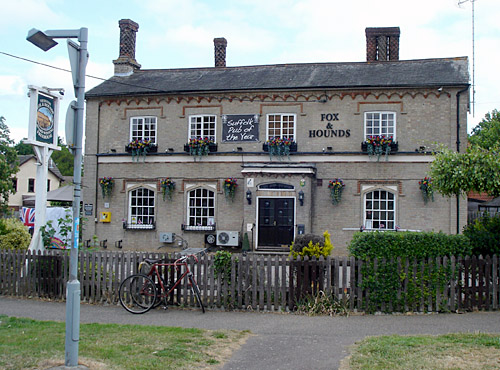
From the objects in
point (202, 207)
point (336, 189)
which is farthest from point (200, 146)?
point (336, 189)

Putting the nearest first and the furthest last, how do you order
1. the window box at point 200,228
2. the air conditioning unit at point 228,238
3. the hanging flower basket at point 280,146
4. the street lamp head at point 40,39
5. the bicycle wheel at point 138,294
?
the street lamp head at point 40,39 → the bicycle wheel at point 138,294 → the air conditioning unit at point 228,238 → the hanging flower basket at point 280,146 → the window box at point 200,228

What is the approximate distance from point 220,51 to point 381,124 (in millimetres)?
9326

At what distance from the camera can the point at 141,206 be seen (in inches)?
918

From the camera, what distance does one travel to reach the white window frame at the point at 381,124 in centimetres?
2128

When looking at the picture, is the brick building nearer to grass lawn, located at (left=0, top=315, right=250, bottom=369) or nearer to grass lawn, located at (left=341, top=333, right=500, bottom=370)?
grass lawn, located at (left=341, top=333, right=500, bottom=370)

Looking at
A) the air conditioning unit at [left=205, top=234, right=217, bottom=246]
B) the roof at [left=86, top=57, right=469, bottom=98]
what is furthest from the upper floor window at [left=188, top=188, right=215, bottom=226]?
the roof at [left=86, top=57, right=469, bottom=98]

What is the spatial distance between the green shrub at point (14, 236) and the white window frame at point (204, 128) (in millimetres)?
9632

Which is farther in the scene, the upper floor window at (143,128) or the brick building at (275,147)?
the upper floor window at (143,128)

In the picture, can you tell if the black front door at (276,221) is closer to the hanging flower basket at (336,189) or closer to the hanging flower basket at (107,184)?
the hanging flower basket at (336,189)

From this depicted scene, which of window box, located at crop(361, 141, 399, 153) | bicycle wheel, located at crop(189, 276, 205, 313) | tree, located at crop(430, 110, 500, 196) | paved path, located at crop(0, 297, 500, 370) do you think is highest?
window box, located at crop(361, 141, 399, 153)

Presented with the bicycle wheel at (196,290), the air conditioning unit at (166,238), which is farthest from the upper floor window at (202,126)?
the bicycle wheel at (196,290)

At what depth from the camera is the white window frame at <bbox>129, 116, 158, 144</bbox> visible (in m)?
23.5

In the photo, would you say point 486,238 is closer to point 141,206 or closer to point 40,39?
point 40,39

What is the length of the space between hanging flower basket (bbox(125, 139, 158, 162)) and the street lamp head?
16.1 meters
